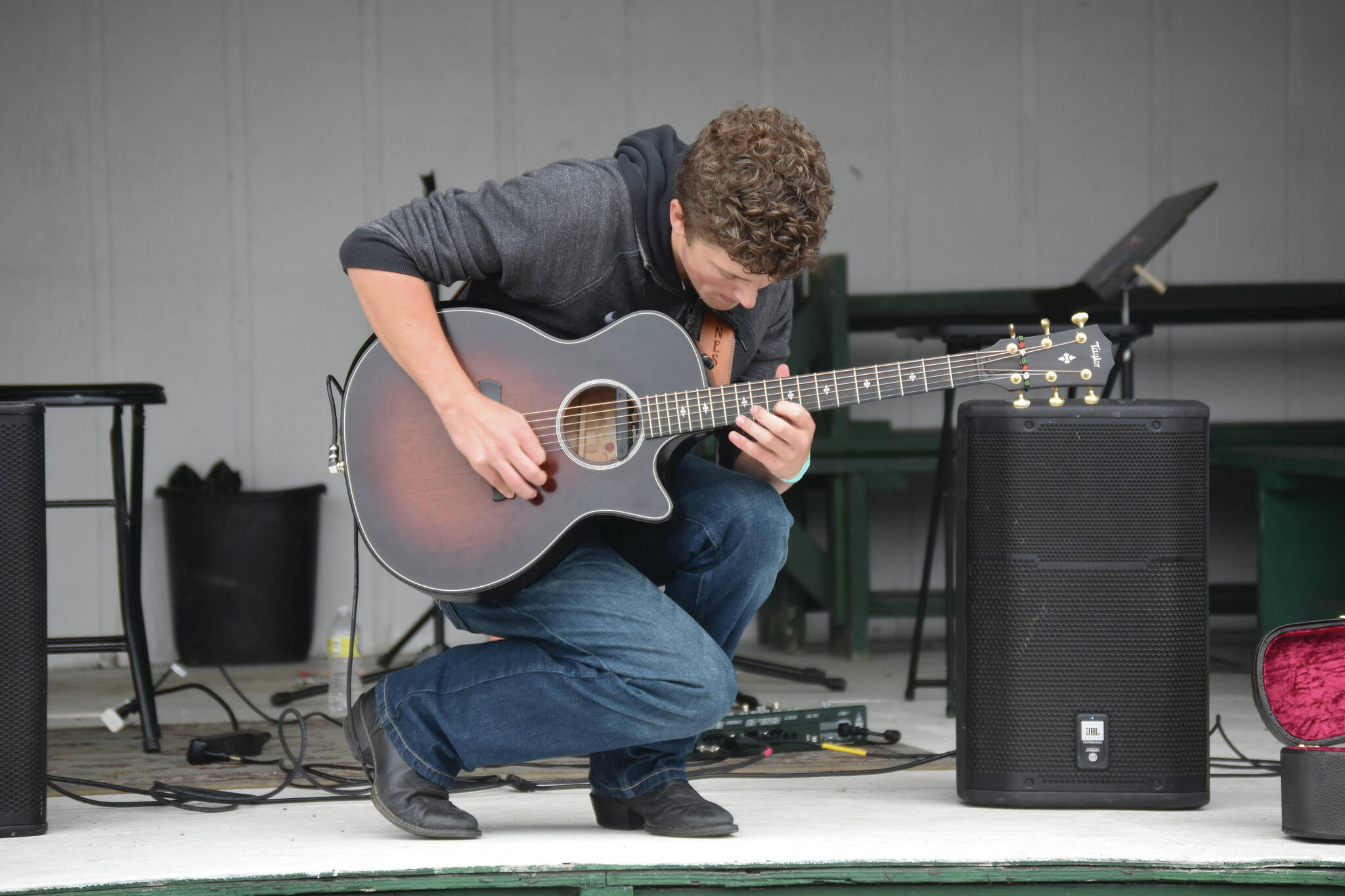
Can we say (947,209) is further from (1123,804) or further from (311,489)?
(1123,804)

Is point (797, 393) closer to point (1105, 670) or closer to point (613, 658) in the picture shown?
point (613, 658)

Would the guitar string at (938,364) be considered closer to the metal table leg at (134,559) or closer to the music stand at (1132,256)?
the music stand at (1132,256)

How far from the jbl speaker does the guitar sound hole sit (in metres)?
0.75

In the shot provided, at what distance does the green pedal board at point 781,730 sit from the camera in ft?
8.09

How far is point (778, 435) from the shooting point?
1.74 metres

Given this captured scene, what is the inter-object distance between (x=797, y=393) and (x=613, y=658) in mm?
431

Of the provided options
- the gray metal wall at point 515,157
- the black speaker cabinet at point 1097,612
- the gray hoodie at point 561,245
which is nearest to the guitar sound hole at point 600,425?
the gray hoodie at point 561,245

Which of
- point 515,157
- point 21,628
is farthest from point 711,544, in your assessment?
point 515,157

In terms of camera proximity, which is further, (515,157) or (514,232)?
(515,157)

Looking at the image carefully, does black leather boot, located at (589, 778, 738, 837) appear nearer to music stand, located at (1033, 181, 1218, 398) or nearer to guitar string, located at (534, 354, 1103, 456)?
guitar string, located at (534, 354, 1103, 456)

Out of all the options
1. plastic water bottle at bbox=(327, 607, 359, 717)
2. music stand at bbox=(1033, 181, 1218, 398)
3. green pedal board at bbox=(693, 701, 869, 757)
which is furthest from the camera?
plastic water bottle at bbox=(327, 607, 359, 717)

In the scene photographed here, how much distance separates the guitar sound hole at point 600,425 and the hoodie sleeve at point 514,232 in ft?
0.52

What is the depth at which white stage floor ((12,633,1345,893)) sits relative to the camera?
1606 millimetres

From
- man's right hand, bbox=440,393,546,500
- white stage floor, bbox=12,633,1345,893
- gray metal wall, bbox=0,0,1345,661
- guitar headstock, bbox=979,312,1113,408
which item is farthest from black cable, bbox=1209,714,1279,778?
gray metal wall, bbox=0,0,1345,661
